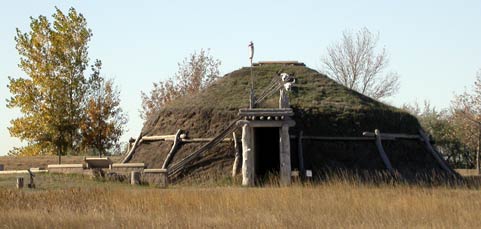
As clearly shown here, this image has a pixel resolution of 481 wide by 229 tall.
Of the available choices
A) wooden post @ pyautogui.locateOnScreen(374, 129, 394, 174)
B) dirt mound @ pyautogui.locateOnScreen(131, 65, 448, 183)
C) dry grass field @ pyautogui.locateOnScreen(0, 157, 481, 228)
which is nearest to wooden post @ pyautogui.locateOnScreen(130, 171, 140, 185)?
dirt mound @ pyautogui.locateOnScreen(131, 65, 448, 183)

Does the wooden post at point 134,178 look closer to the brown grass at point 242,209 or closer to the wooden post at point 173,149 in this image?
the wooden post at point 173,149

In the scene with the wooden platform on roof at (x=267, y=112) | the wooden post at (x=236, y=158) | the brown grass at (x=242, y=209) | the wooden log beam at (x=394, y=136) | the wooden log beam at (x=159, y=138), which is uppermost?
the wooden platform on roof at (x=267, y=112)

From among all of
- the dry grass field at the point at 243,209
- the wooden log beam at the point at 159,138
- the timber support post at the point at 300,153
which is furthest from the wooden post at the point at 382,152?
the dry grass field at the point at 243,209

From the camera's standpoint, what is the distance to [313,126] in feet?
100

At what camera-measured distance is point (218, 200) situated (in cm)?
1905

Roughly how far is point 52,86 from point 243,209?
2757 cm

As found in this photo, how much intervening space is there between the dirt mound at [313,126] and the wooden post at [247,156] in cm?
119

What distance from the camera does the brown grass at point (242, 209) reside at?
50.3ft

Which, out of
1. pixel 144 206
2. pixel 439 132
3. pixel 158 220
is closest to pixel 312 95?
pixel 144 206

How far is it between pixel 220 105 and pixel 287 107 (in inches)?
145

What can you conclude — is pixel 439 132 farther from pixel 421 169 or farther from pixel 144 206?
pixel 144 206

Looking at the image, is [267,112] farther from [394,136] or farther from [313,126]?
[394,136]

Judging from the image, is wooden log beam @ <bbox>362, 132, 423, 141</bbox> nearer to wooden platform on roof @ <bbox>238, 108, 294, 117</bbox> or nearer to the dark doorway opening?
the dark doorway opening

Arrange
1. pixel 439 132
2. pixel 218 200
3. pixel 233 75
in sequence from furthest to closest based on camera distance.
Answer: pixel 439 132
pixel 233 75
pixel 218 200
